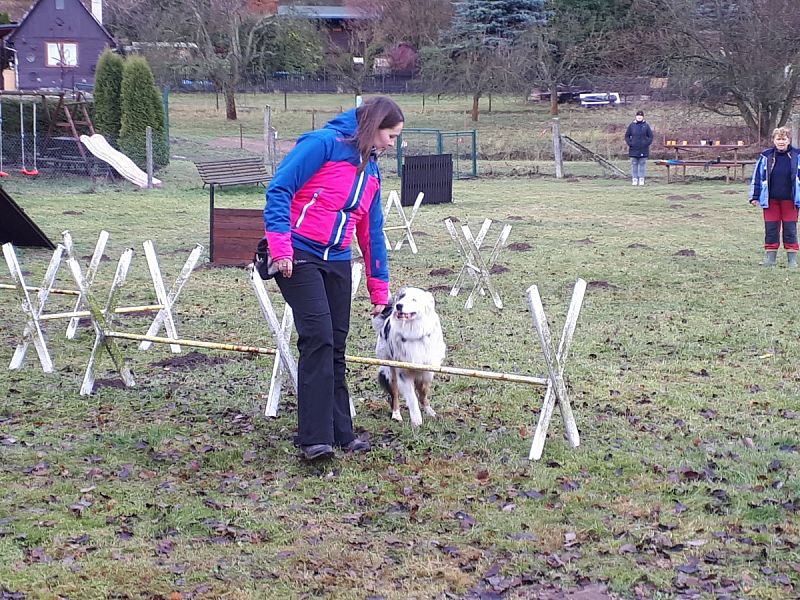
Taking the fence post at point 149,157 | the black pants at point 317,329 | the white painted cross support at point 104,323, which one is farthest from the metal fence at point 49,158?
the black pants at point 317,329

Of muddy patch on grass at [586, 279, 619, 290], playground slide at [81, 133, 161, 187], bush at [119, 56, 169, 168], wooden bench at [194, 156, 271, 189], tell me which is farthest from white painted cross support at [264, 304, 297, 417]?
bush at [119, 56, 169, 168]

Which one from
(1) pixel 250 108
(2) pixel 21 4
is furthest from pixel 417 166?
(2) pixel 21 4

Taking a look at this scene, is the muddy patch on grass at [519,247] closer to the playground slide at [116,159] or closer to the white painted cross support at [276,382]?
the white painted cross support at [276,382]

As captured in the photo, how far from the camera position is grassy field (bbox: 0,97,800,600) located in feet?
14.6

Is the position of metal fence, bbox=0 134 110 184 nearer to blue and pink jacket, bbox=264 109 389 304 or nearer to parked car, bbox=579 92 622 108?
blue and pink jacket, bbox=264 109 389 304

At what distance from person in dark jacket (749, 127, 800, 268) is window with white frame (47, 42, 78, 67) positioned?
1037 inches

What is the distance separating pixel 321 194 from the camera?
5480mm

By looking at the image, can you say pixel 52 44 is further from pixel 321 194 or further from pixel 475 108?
pixel 321 194

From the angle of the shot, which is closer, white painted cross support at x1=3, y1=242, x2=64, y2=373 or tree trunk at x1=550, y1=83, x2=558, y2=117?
white painted cross support at x1=3, y1=242, x2=64, y2=373

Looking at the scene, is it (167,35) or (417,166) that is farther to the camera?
(167,35)

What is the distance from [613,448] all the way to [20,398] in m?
4.10

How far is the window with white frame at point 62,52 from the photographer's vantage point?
113 ft

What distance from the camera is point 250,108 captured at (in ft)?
156

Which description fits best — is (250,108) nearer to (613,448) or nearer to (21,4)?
(21,4)
